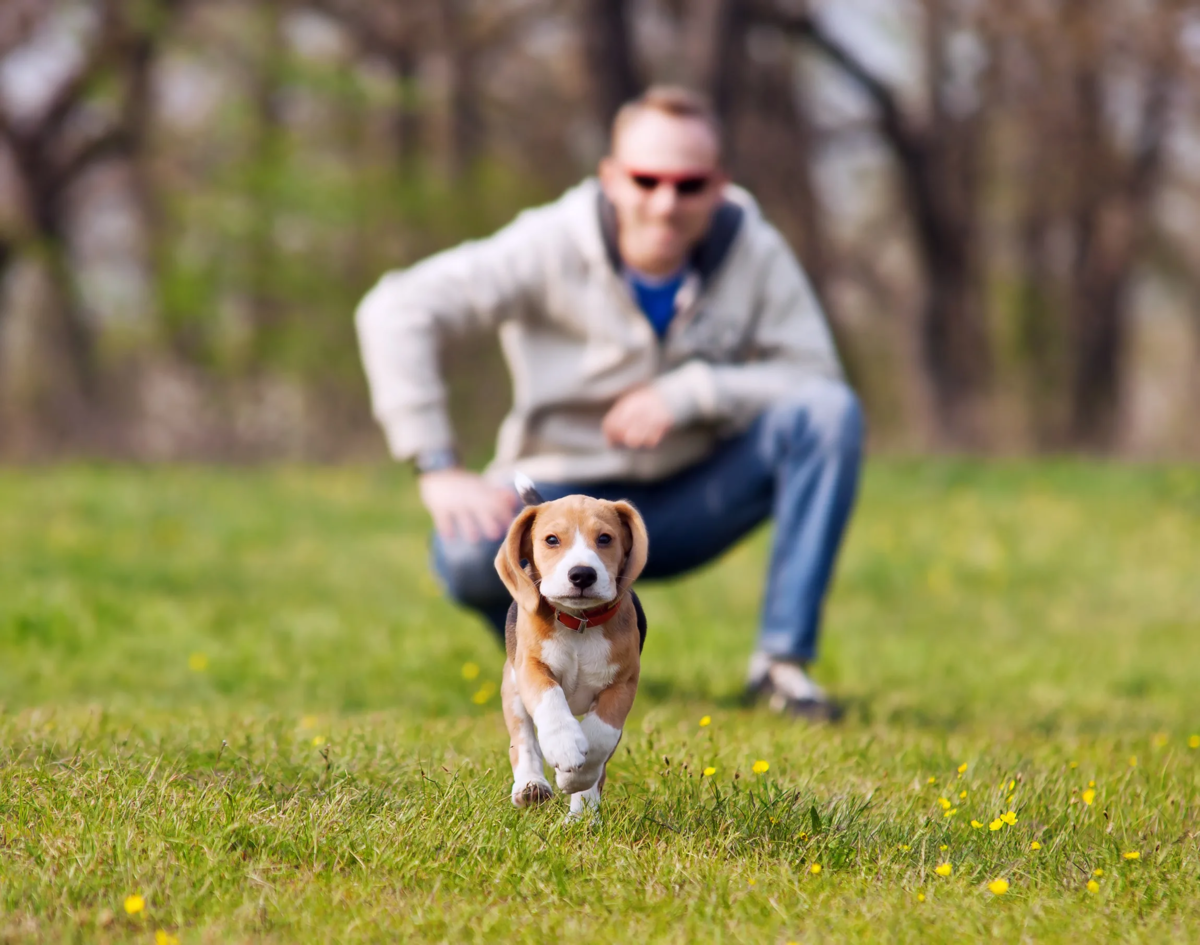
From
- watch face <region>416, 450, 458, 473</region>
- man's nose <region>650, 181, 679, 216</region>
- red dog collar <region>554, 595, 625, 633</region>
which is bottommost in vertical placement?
red dog collar <region>554, 595, 625, 633</region>

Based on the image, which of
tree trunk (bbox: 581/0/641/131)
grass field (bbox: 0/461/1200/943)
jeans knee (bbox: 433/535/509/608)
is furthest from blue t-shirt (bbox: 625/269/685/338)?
tree trunk (bbox: 581/0/641/131)

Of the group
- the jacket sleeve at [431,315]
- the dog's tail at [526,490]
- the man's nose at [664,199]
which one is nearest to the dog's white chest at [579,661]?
the dog's tail at [526,490]

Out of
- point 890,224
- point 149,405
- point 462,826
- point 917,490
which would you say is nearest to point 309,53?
point 149,405

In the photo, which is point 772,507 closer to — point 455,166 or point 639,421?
point 639,421

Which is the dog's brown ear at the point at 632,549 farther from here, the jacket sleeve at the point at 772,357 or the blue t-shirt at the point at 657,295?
the blue t-shirt at the point at 657,295

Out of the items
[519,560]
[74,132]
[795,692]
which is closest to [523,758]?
[519,560]

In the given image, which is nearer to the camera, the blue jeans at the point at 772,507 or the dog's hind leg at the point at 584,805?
the dog's hind leg at the point at 584,805

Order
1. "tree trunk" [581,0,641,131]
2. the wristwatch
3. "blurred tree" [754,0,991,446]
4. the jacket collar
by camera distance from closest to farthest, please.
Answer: the wristwatch → the jacket collar → "tree trunk" [581,0,641,131] → "blurred tree" [754,0,991,446]

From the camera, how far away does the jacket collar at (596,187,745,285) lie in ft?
14.8

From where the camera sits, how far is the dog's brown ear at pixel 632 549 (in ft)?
8.23

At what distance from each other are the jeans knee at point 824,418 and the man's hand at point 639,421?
467 mm

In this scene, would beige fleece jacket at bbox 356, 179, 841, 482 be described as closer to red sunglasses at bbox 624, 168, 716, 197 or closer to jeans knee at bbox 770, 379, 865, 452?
jeans knee at bbox 770, 379, 865, 452

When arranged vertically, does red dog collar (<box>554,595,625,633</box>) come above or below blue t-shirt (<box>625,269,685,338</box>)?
below

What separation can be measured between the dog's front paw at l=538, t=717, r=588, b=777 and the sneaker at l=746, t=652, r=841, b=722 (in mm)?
2067
